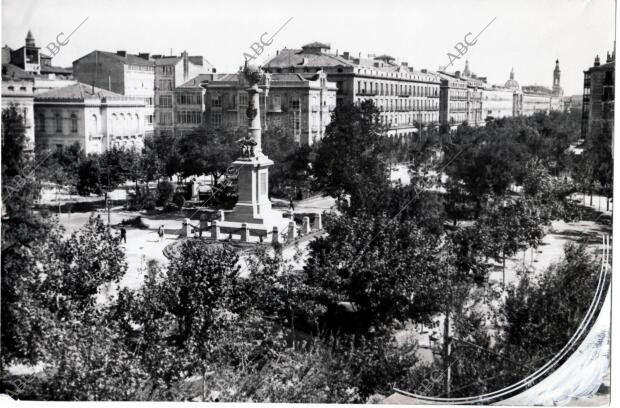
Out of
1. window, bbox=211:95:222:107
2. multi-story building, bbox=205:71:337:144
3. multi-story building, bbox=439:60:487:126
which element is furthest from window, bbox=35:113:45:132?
multi-story building, bbox=439:60:487:126

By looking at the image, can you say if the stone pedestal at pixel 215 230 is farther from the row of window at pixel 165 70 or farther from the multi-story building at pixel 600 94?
the row of window at pixel 165 70

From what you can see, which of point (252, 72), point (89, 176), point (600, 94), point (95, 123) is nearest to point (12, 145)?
point (252, 72)

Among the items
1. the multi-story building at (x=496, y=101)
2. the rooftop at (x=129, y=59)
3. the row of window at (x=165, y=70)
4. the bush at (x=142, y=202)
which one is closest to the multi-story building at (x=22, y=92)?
the bush at (x=142, y=202)

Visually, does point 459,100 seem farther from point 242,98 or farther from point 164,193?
point 164,193

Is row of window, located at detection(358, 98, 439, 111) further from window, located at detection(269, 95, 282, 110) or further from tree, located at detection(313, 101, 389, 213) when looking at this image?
tree, located at detection(313, 101, 389, 213)

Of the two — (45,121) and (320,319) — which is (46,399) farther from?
(45,121)

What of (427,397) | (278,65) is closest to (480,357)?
(427,397)
